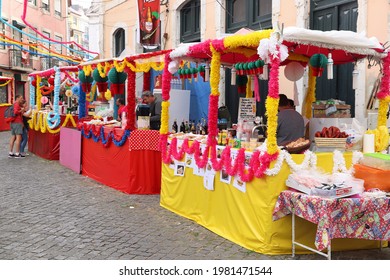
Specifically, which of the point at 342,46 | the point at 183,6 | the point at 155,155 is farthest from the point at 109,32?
the point at 342,46

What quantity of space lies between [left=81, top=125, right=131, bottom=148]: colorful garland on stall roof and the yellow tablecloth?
2437mm

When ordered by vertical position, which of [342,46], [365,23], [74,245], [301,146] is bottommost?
[74,245]

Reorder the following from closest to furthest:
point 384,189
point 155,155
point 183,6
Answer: point 384,189 < point 155,155 < point 183,6

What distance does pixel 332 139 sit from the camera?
213 inches

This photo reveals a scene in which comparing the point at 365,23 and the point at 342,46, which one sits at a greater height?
the point at 365,23

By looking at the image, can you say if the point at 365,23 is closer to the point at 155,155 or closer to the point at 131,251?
the point at 155,155

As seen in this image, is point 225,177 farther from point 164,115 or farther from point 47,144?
point 47,144

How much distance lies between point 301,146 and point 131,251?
225 cm

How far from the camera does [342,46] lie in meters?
5.29

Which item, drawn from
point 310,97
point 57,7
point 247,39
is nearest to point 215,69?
point 247,39

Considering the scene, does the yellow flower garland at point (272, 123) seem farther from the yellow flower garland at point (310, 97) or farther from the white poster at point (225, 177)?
the yellow flower garland at point (310, 97)

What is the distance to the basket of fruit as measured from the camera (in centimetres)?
540

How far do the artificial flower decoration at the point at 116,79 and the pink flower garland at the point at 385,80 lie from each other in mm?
5107

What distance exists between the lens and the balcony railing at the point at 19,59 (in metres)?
31.0
